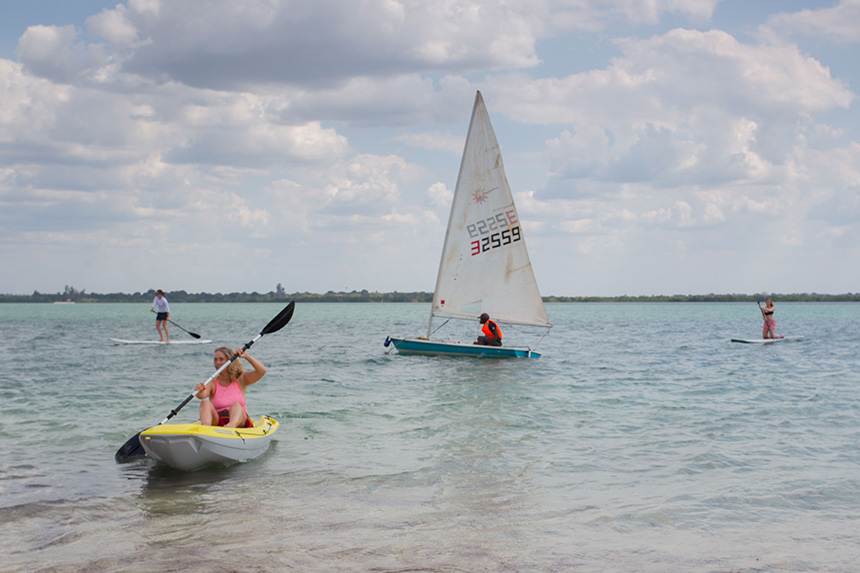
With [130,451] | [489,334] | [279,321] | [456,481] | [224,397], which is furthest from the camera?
[489,334]

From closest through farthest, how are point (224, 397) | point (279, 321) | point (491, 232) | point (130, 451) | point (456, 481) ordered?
point (456, 481) < point (130, 451) < point (224, 397) < point (279, 321) < point (491, 232)

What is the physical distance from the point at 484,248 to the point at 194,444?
1565 centimetres

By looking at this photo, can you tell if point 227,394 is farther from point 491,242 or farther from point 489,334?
point 491,242

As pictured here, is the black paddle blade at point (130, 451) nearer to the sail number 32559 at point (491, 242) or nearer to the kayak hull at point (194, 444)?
the kayak hull at point (194, 444)

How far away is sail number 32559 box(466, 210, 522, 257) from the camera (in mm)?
23641

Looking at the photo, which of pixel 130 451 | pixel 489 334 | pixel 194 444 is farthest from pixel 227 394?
pixel 489 334

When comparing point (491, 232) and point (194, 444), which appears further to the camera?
point (491, 232)

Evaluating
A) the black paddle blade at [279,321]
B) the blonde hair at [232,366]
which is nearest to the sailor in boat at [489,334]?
the black paddle blade at [279,321]

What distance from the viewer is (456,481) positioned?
9.11 metres

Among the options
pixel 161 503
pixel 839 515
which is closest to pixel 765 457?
pixel 839 515

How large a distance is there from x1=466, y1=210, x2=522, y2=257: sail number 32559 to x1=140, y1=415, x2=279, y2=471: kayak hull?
1468 centimetres

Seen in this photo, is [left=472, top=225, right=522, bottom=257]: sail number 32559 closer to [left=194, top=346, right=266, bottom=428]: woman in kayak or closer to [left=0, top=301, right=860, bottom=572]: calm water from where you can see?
[left=0, top=301, right=860, bottom=572]: calm water

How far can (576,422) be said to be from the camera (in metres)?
13.5

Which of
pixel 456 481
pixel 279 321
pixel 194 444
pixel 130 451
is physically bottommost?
pixel 456 481
